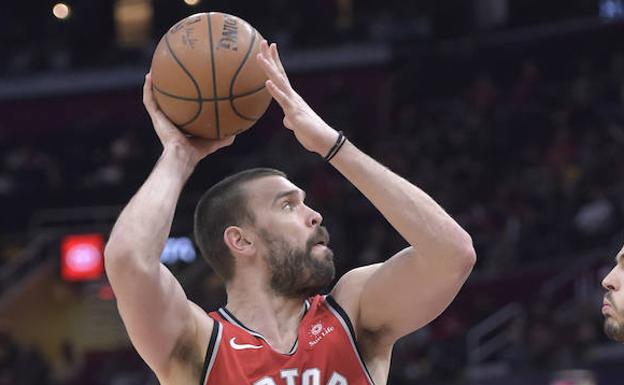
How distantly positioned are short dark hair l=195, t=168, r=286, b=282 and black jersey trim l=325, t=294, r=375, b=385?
41 cm

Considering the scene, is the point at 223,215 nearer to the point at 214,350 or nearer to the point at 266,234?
the point at 266,234

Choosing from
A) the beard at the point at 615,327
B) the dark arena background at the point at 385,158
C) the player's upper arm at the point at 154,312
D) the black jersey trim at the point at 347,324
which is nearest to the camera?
the player's upper arm at the point at 154,312

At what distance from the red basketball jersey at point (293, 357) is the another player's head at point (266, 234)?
0.55 ft

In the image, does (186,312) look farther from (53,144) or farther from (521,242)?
(53,144)

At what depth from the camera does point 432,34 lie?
1902 centimetres

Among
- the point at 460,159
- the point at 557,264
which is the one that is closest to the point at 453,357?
the point at 557,264

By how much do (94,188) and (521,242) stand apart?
6.27 metres

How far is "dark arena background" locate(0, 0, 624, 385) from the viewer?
13.4 meters

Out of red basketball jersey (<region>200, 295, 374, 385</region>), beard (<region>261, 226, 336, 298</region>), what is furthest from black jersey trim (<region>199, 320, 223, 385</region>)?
beard (<region>261, 226, 336, 298</region>)

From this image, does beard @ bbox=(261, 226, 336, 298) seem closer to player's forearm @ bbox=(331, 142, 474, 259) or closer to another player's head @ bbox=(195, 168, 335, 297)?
another player's head @ bbox=(195, 168, 335, 297)

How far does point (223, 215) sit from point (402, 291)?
0.76m

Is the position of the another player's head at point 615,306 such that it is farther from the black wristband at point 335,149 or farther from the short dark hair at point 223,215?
the short dark hair at point 223,215

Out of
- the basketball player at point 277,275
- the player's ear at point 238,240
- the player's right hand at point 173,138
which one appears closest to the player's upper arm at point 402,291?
the basketball player at point 277,275

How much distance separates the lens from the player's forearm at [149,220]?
13.6 feet
